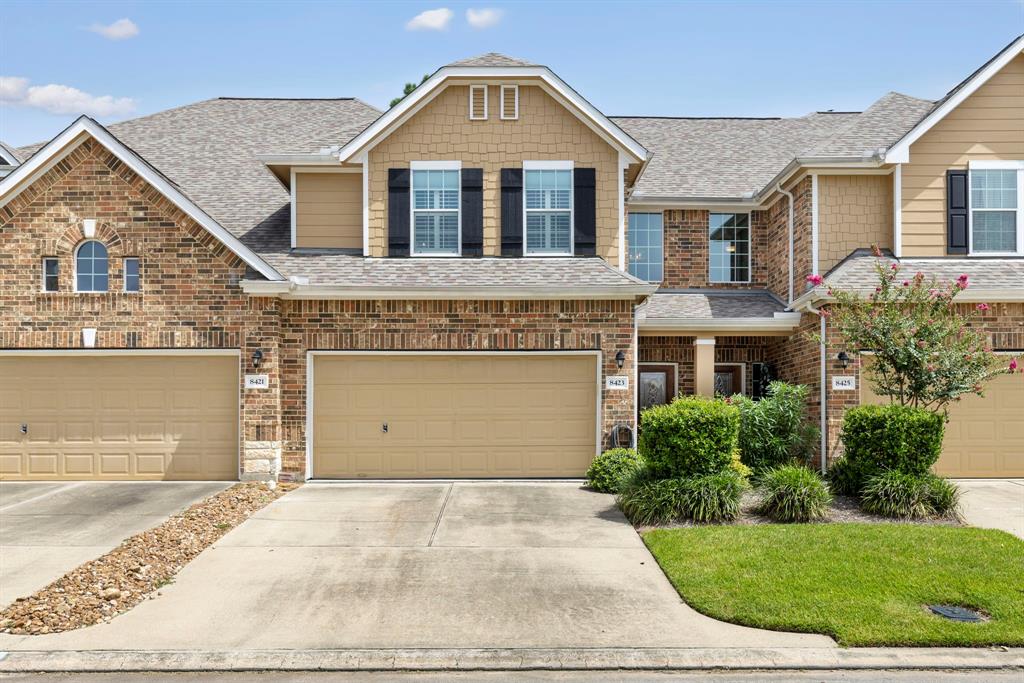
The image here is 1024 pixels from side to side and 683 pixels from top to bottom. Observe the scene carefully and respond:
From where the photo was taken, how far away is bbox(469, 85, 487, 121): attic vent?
14.0 meters

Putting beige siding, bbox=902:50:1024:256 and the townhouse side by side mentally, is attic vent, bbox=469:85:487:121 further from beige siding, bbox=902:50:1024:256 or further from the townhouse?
beige siding, bbox=902:50:1024:256

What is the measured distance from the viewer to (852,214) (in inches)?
575

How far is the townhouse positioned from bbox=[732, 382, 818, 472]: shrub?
0.64 metres

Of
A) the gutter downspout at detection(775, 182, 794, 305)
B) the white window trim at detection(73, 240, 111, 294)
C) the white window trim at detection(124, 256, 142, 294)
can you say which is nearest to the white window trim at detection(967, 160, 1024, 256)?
the gutter downspout at detection(775, 182, 794, 305)

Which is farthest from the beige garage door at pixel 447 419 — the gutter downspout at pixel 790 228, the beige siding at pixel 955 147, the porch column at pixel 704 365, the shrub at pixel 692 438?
the beige siding at pixel 955 147

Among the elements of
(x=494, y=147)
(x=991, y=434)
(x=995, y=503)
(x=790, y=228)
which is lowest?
(x=995, y=503)

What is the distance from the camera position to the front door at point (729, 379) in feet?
53.8

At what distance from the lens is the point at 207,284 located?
12672mm

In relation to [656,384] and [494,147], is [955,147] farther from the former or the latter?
[494,147]

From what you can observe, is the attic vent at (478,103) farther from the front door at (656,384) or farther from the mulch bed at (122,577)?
the mulch bed at (122,577)

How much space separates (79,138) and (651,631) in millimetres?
11885

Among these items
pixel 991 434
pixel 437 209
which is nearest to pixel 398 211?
pixel 437 209

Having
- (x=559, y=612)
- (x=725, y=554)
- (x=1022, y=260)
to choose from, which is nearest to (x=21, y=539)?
(x=559, y=612)

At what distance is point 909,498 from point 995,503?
222cm
